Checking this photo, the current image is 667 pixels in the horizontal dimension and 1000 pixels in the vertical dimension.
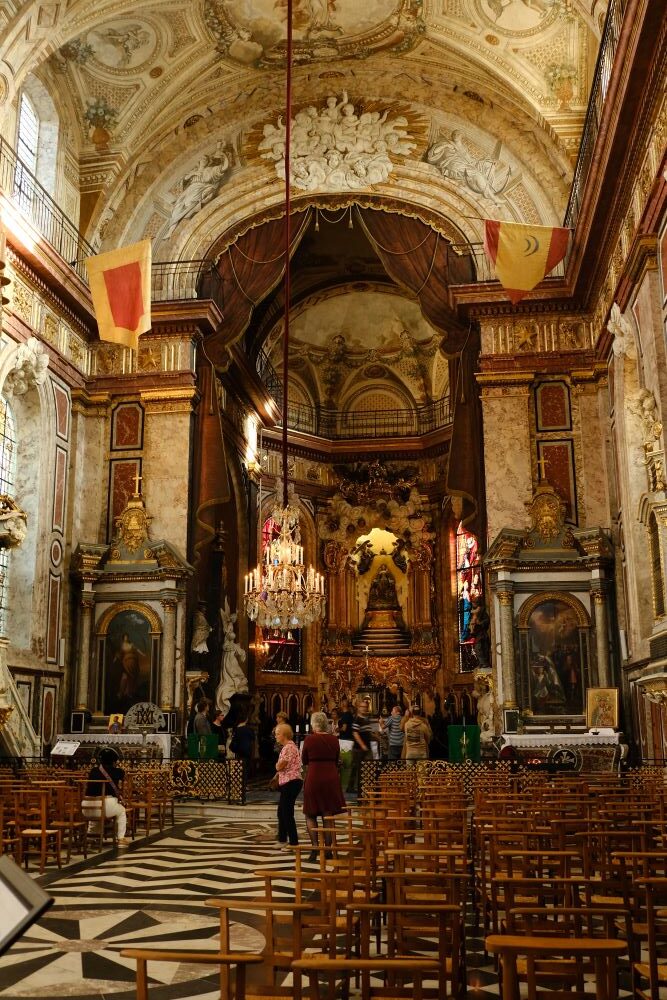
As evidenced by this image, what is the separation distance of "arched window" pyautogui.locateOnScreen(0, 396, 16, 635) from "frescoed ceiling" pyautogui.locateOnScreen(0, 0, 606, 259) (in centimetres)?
498

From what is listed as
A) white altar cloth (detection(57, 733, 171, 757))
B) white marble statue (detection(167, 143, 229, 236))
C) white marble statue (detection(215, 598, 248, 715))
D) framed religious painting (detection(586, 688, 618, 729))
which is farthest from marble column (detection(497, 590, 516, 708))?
white marble statue (detection(167, 143, 229, 236))

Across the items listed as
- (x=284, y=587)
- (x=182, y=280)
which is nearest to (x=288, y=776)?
(x=284, y=587)

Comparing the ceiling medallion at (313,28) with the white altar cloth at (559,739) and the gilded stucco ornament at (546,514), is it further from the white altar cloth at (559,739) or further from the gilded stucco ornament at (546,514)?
the white altar cloth at (559,739)

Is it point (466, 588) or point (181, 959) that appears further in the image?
point (466, 588)

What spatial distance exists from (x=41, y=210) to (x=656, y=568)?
13489 mm

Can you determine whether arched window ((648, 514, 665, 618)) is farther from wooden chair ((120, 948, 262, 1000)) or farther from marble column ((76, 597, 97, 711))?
wooden chair ((120, 948, 262, 1000))

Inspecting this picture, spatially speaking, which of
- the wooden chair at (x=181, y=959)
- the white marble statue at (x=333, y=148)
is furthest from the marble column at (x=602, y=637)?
the wooden chair at (x=181, y=959)

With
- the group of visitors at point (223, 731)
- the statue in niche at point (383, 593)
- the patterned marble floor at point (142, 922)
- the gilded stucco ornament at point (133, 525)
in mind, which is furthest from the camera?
the statue in niche at point (383, 593)

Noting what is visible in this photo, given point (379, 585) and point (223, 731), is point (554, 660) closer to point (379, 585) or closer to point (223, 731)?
point (223, 731)

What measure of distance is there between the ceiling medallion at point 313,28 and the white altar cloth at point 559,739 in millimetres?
13804

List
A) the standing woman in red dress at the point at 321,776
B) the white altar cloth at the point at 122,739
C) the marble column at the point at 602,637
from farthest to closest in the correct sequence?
the marble column at the point at 602,637
the white altar cloth at the point at 122,739
the standing woman in red dress at the point at 321,776

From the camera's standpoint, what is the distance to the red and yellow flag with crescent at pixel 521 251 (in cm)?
1700

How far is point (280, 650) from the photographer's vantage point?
30.0m

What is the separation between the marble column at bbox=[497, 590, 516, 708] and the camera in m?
19.1
